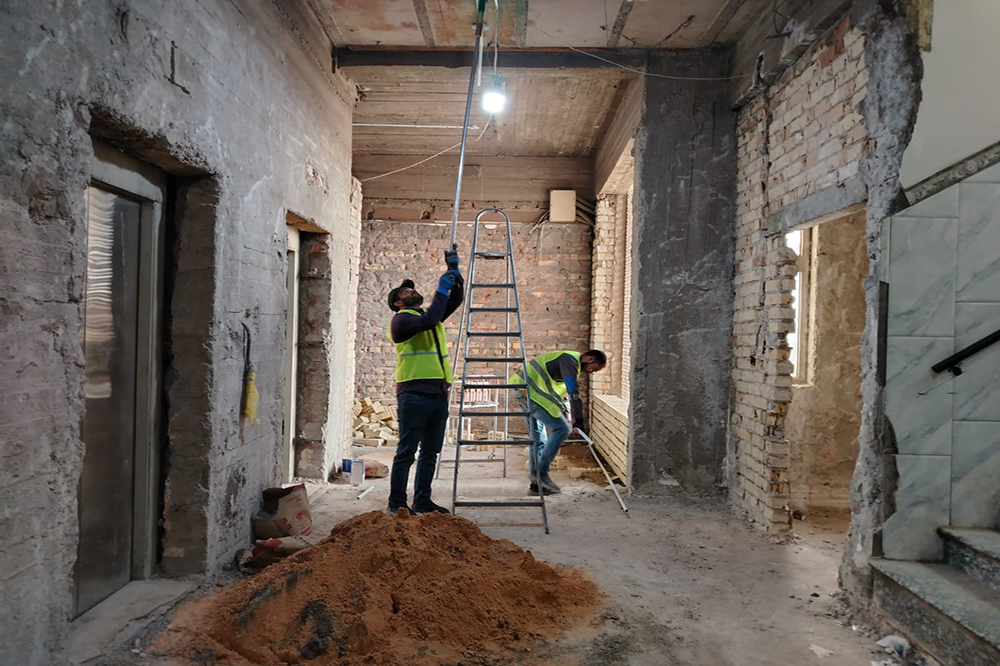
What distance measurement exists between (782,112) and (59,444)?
14.9ft

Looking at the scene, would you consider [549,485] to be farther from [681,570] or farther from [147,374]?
[147,374]

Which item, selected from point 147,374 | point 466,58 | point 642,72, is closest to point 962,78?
point 642,72

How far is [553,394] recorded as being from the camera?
5.51m

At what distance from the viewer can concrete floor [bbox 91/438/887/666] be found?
2.79 meters

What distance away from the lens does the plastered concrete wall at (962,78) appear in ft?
9.83

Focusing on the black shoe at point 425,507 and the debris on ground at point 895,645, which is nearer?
the debris on ground at point 895,645

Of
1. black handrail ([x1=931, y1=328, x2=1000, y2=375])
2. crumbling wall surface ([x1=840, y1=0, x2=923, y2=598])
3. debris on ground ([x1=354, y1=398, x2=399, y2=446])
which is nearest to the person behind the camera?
black handrail ([x1=931, y1=328, x2=1000, y2=375])

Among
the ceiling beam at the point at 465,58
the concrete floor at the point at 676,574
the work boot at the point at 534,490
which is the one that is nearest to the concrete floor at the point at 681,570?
the concrete floor at the point at 676,574

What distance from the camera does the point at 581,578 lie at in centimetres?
356

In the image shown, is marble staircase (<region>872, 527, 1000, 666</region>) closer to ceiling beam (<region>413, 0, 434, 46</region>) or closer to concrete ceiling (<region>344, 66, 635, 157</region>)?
concrete ceiling (<region>344, 66, 635, 157</region>)

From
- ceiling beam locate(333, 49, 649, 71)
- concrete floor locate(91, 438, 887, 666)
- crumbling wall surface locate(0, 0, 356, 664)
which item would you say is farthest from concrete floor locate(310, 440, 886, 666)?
ceiling beam locate(333, 49, 649, 71)

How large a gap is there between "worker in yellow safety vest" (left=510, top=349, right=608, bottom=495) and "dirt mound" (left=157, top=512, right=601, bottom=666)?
2027mm

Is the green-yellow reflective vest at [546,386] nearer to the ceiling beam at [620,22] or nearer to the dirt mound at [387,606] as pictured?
the dirt mound at [387,606]

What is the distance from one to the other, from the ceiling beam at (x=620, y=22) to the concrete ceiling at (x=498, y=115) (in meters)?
0.25
